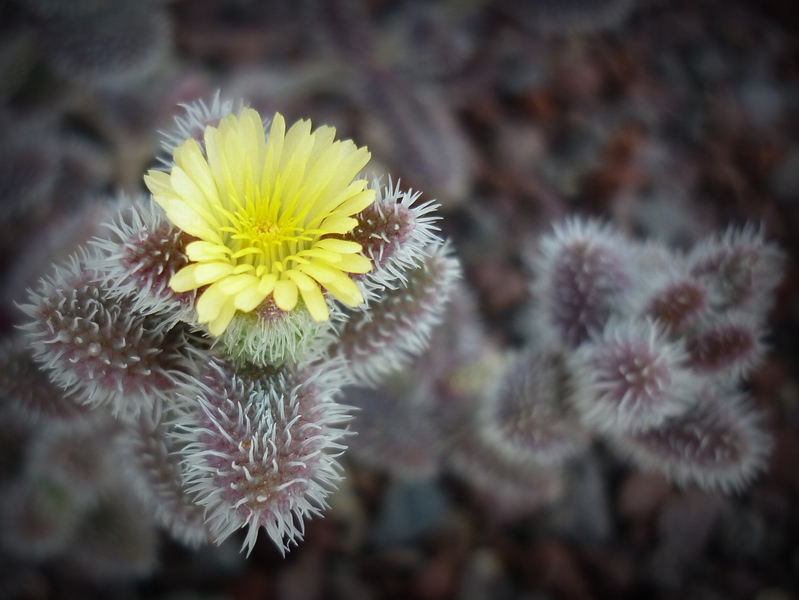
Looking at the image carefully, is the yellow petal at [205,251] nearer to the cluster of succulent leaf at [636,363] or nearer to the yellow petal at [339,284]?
the yellow petal at [339,284]

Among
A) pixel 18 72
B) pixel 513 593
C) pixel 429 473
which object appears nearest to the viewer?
pixel 429 473

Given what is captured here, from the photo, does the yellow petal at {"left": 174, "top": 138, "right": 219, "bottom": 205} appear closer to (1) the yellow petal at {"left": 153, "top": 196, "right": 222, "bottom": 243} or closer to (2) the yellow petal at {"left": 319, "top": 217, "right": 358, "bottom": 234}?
(1) the yellow petal at {"left": 153, "top": 196, "right": 222, "bottom": 243}

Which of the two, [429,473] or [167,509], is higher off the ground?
[429,473]

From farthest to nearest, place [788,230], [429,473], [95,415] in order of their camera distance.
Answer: [788,230], [429,473], [95,415]

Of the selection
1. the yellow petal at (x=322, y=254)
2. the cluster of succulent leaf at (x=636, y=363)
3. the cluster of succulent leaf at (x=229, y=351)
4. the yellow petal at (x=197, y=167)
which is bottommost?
the cluster of succulent leaf at (x=229, y=351)

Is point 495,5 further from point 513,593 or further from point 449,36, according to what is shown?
point 513,593

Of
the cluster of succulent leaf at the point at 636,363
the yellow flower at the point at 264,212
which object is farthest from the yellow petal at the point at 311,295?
the cluster of succulent leaf at the point at 636,363

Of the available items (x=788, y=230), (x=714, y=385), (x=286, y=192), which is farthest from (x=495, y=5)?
(x=286, y=192)
